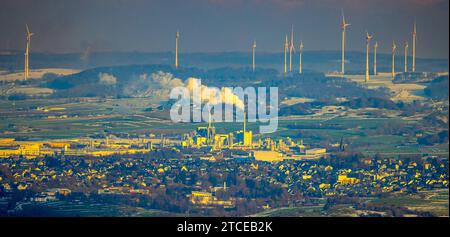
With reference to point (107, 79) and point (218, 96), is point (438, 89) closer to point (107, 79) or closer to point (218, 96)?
point (218, 96)

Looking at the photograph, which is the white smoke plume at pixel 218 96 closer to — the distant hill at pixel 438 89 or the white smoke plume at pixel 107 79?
the white smoke plume at pixel 107 79

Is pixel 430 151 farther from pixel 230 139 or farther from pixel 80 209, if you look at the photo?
pixel 80 209

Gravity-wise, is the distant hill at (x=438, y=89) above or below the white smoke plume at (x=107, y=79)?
below

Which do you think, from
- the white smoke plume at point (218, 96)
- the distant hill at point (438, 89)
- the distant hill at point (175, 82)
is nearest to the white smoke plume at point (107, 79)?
the distant hill at point (175, 82)

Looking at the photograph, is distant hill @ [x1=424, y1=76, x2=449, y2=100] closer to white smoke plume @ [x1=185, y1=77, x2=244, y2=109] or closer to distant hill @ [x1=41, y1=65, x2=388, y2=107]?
distant hill @ [x1=41, y1=65, x2=388, y2=107]

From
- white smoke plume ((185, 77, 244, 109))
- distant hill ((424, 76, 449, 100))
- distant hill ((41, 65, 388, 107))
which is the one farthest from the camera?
distant hill ((41, 65, 388, 107))

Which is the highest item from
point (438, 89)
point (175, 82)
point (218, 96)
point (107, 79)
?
point (107, 79)

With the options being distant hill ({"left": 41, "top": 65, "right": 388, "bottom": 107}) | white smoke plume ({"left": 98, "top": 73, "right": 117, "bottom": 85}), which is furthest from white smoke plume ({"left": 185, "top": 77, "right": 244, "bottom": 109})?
white smoke plume ({"left": 98, "top": 73, "right": 117, "bottom": 85})

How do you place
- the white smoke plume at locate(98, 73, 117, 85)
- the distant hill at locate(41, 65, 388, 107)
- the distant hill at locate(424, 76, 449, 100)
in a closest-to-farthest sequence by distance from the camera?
the distant hill at locate(424, 76, 449, 100)
the distant hill at locate(41, 65, 388, 107)
the white smoke plume at locate(98, 73, 117, 85)

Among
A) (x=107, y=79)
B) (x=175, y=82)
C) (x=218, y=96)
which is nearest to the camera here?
(x=218, y=96)

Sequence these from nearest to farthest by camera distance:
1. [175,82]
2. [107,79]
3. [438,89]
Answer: [438,89], [107,79], [175,82]

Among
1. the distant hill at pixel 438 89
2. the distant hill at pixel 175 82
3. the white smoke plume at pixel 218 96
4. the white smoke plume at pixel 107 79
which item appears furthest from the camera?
the white smoke plume at pixel 107 79

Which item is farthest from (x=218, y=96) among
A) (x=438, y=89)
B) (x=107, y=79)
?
(x=438, y=89)

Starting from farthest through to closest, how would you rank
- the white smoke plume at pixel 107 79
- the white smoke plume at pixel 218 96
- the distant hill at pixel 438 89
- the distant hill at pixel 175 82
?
the white smoke plume at pixel 107 79 → the distant hill at pixel 175 82 → the distant hill at pixel 438 89 → the white smoke plume at pixel 218 96
